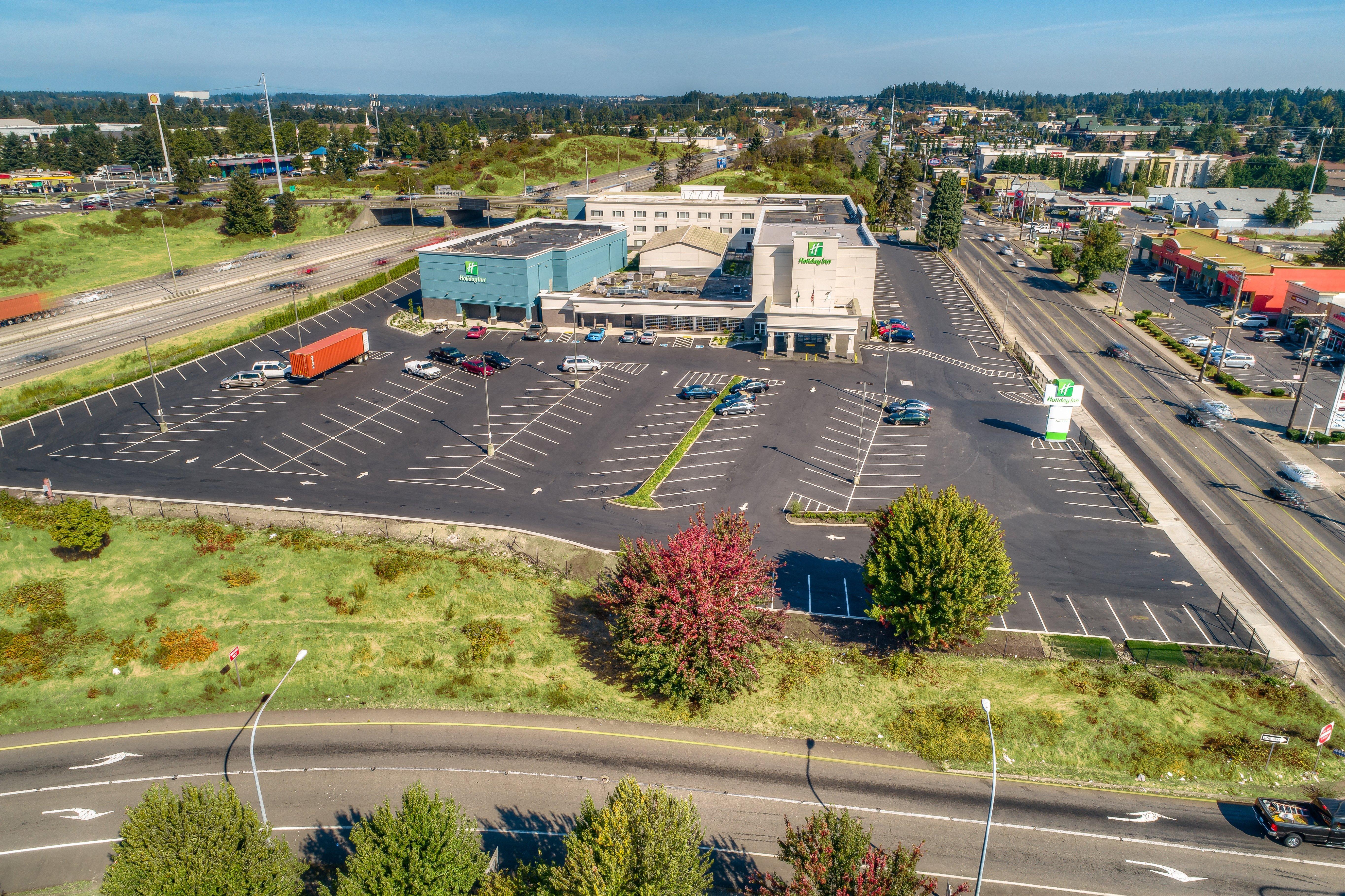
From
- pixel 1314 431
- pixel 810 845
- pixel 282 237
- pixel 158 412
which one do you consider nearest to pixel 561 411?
pixel 158 412

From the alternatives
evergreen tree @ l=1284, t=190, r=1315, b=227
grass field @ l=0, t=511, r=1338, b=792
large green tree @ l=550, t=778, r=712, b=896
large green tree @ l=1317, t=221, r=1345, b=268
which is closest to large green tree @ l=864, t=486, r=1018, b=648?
grass field @ l=0, t=511, r=1338, b=792

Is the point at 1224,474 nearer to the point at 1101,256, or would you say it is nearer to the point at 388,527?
the point at 1101,256

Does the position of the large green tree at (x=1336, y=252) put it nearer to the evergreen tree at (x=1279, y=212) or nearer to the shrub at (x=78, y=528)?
the evergreen tree at (x=1279, y=212)

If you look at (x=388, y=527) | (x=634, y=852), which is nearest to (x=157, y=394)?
(x=388, y=527)

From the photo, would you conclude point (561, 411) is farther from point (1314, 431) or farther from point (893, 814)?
point (1314, 431)

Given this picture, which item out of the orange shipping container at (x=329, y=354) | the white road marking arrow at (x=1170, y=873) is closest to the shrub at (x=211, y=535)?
the orange shipping container at (x=329, y=354)
